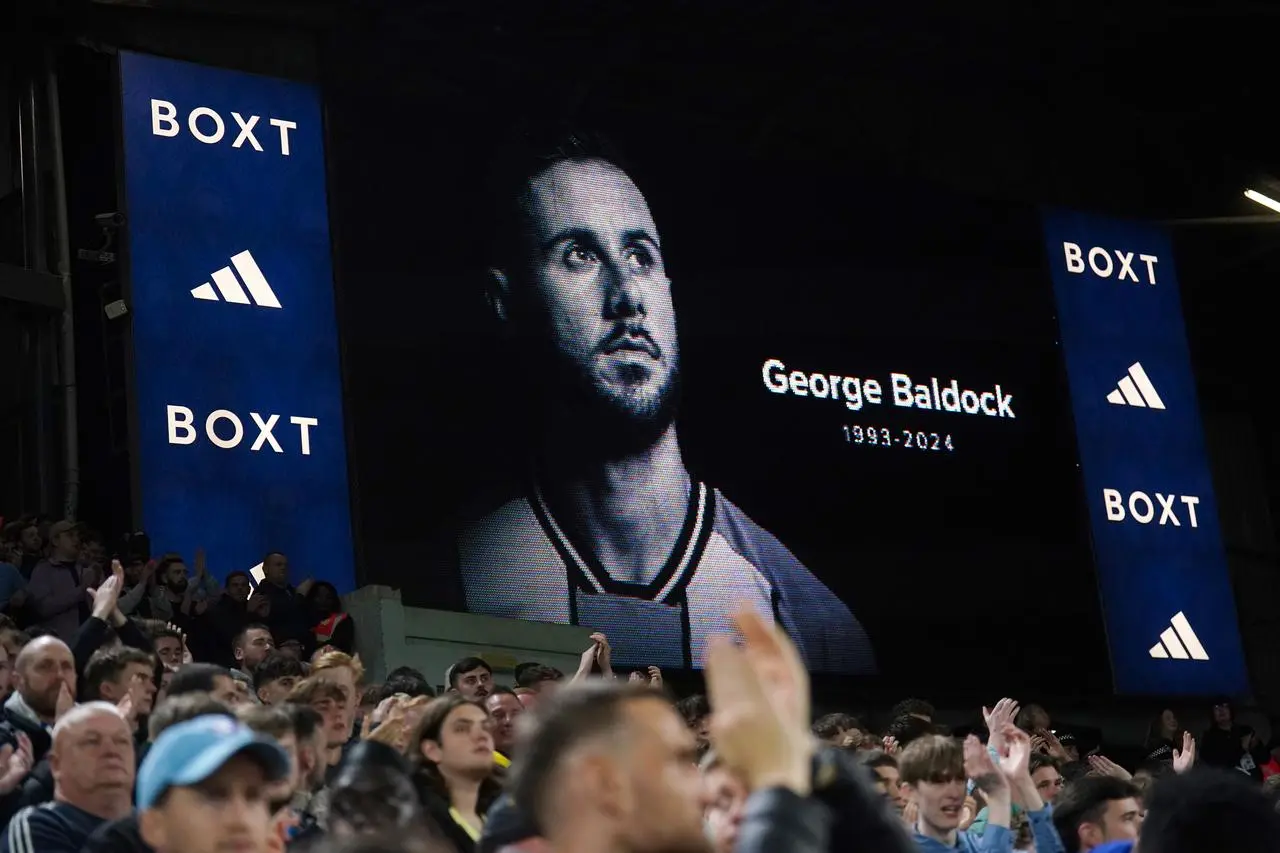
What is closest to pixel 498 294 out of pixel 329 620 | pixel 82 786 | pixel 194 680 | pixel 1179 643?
pixel 329 620

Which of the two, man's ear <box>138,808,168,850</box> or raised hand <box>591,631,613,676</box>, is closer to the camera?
man's ear <box>138,808,168,850</box>

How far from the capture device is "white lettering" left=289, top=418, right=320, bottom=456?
13.0m

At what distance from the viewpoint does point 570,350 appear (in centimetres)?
1335

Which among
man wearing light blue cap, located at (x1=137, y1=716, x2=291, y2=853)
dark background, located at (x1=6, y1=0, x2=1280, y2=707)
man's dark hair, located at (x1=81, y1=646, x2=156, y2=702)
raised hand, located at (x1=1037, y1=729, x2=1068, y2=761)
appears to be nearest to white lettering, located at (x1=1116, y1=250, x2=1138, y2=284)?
dark background, located at (x1=6, y1=0, x2=1280, y2=707)

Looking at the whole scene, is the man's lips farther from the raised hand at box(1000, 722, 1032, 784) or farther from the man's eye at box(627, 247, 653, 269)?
the raised hand at box(1000, 722, 1032, 784)

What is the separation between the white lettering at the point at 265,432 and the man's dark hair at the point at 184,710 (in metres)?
8.05

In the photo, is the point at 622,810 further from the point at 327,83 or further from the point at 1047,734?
the point at 327,83

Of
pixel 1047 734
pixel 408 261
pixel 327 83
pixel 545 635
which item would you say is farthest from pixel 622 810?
pixel 327 83

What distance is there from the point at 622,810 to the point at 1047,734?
8172mm

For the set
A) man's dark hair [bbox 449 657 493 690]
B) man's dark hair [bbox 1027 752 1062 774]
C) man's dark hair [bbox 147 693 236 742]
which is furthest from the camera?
man's dark hair [bbox 449 657 493 690]

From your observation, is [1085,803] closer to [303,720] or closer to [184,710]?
[303,720]

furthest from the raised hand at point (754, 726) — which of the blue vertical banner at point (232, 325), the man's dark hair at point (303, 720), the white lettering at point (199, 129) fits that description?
the white lettering at point (199, 129)

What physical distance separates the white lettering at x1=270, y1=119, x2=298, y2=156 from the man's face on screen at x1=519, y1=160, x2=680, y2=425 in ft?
5.46

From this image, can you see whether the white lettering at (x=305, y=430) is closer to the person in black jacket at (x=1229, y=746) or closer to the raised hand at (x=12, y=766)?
the person in black jacket at (x=1229, y=746)
